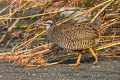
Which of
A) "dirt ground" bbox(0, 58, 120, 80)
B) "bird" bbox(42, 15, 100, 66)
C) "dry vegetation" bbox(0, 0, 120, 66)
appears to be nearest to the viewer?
"dirt ground" bbox(0, 58, 120, 80)

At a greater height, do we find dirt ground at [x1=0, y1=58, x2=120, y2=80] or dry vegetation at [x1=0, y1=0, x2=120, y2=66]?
dry vegetation at [x1=0, y1=0, x2=120, y2=66]

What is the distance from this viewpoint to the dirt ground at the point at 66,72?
669cm

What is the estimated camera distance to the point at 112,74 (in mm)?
6871

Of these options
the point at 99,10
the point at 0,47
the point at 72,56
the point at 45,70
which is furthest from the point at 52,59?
the point at 0,47

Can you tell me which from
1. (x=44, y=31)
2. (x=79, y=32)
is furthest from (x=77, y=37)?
(x=44, y=31)

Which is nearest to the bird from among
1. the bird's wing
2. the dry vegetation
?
the bird's wing

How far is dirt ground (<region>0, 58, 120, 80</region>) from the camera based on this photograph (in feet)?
21.9

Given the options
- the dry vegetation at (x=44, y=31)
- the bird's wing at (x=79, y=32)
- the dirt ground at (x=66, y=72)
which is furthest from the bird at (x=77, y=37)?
the dirt ground at (x=66, y=72)

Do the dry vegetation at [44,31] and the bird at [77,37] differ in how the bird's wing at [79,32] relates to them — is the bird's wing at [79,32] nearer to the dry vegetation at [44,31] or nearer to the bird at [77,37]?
the bird at [77,37]

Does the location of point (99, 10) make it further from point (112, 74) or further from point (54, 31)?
point (112, 74)

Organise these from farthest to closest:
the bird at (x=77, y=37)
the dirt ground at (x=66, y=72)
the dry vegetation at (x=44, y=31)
Answer: the dry vegetation at (x=44, y=31) → the bird at (x=77, y=37) → the dirt ground at (x=66, y=72)

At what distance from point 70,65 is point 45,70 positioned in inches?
26.7

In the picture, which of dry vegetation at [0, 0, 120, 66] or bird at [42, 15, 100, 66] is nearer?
bird at [42, 15, 100, 66]

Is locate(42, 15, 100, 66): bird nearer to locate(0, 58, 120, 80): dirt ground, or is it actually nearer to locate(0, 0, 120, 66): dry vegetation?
locate(0, 0, 120, 66): dry vegetation
